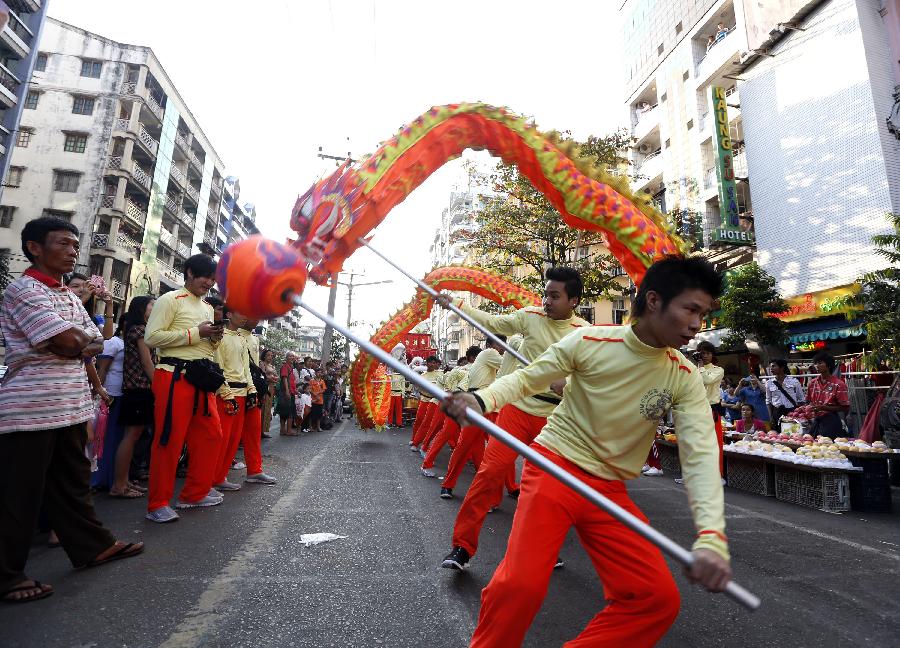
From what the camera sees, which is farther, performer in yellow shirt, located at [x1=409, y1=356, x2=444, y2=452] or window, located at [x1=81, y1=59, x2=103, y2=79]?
window, located at [x1=81, y1=59, x2=103, y2=79]

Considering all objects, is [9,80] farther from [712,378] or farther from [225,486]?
[712,378]

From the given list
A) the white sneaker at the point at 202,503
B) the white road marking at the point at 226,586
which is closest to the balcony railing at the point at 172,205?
the white sneaker at the point at 202,503

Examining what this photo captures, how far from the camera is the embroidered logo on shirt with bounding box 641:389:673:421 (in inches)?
86.6

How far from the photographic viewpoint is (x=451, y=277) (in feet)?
32.7

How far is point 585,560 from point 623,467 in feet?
6.36

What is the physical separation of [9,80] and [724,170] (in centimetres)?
3006

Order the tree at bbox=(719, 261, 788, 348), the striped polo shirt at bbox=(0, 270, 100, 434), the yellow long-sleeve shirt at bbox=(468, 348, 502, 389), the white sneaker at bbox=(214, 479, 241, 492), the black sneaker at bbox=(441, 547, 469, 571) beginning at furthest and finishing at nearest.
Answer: the tree at bbox=(719, 261, 788, 348) → the yellow long-sleeve shirt at bbox=(468, 348, 502, 389) → the white sneaker at bbox=(214, 479, 241, 492) → the black sneaker at bbox=(441, 547, 469, 571) → the striped polo shirt at bbox=(0, 270, 100, 434)

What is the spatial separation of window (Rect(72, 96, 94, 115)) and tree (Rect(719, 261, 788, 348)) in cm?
3438

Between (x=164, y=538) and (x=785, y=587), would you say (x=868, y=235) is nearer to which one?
(x=785, y=587)

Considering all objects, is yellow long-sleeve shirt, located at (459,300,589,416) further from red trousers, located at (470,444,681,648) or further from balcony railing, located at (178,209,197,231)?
balcony railing, located at (178,209,197,231)

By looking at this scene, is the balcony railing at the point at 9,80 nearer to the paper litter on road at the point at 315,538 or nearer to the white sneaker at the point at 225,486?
the white sneaker at the point at 225,486

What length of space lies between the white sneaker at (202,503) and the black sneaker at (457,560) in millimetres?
2652

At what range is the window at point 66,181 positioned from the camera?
29828 mm

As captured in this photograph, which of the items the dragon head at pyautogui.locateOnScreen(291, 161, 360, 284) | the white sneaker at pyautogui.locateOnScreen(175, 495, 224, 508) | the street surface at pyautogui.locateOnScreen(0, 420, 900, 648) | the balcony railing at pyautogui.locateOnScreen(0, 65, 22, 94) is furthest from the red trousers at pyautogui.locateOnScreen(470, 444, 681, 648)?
the balcony railing at pyautogui.locateOnScreen(0, 65, 22, 94)
